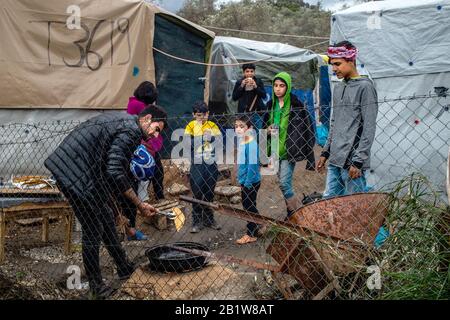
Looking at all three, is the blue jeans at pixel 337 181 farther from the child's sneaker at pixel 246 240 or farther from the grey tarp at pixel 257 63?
the grey tarp at pixel 257 63

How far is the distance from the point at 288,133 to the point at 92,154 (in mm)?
2286

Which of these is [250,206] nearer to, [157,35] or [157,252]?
[157,252]

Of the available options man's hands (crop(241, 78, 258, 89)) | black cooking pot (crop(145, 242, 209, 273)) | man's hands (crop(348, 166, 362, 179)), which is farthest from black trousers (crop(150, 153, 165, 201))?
man's hands (crop(348, 166, 362, 179))

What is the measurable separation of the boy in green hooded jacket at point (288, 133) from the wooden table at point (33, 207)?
243 cm

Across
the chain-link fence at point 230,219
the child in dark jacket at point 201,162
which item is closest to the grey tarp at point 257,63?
the chain-link fence at point 230,219

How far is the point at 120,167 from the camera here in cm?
432

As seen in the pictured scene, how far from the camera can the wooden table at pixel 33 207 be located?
553 centimetres

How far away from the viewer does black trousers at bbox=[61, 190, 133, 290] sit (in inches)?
179

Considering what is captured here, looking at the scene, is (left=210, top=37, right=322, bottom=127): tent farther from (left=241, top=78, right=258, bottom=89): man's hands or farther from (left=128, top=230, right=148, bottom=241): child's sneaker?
(left=128, top=230, right=148, bottom=241): child's sneaker

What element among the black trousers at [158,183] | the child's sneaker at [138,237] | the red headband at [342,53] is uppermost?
the red headband at [342,53]

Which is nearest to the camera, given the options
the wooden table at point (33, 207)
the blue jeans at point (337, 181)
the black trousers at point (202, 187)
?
the blue jeans at point (337, 181)

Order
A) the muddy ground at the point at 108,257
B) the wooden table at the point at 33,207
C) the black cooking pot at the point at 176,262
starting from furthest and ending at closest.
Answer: the wooden table at the point at 33,207
the black cooking pot at the point at 176,262
the muddy ground at the point at 108,257

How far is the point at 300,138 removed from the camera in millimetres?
5785

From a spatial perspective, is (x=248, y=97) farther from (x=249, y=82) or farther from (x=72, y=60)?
(x=72, y=60)
